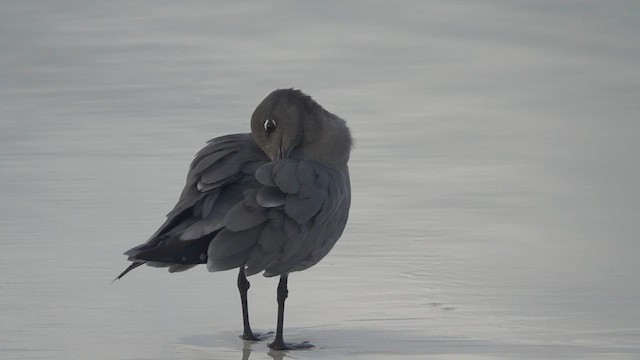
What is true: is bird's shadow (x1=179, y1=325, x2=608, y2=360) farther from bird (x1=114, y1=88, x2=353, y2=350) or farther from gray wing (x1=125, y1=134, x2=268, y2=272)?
gray wing (x1=125, y1=134, x2=268, y2=272)

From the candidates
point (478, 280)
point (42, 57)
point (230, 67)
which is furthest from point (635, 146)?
point (42, 57)

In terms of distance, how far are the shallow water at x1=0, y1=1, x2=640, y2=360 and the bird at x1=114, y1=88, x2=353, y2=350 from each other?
1.04 ft

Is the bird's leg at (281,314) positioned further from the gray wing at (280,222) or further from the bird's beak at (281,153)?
the bird's beak at (281,153)

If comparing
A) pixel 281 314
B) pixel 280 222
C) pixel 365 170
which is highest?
pixel 365 170

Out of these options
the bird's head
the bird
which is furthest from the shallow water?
the bird's head

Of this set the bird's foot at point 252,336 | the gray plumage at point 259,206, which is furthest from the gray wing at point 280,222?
the bird's foot at point 252,336

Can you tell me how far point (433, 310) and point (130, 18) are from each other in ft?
27.1

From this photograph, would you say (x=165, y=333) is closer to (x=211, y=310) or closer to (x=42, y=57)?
(x=211, y=310)

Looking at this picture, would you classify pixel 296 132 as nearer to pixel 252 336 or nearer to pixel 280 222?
pixel 280 222

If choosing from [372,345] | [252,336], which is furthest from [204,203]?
[372,345]

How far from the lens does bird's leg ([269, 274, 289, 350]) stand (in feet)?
19.7

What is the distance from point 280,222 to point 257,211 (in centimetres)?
10

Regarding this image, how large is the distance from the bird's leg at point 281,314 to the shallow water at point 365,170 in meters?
0.05

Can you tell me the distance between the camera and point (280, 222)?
6094 mm
